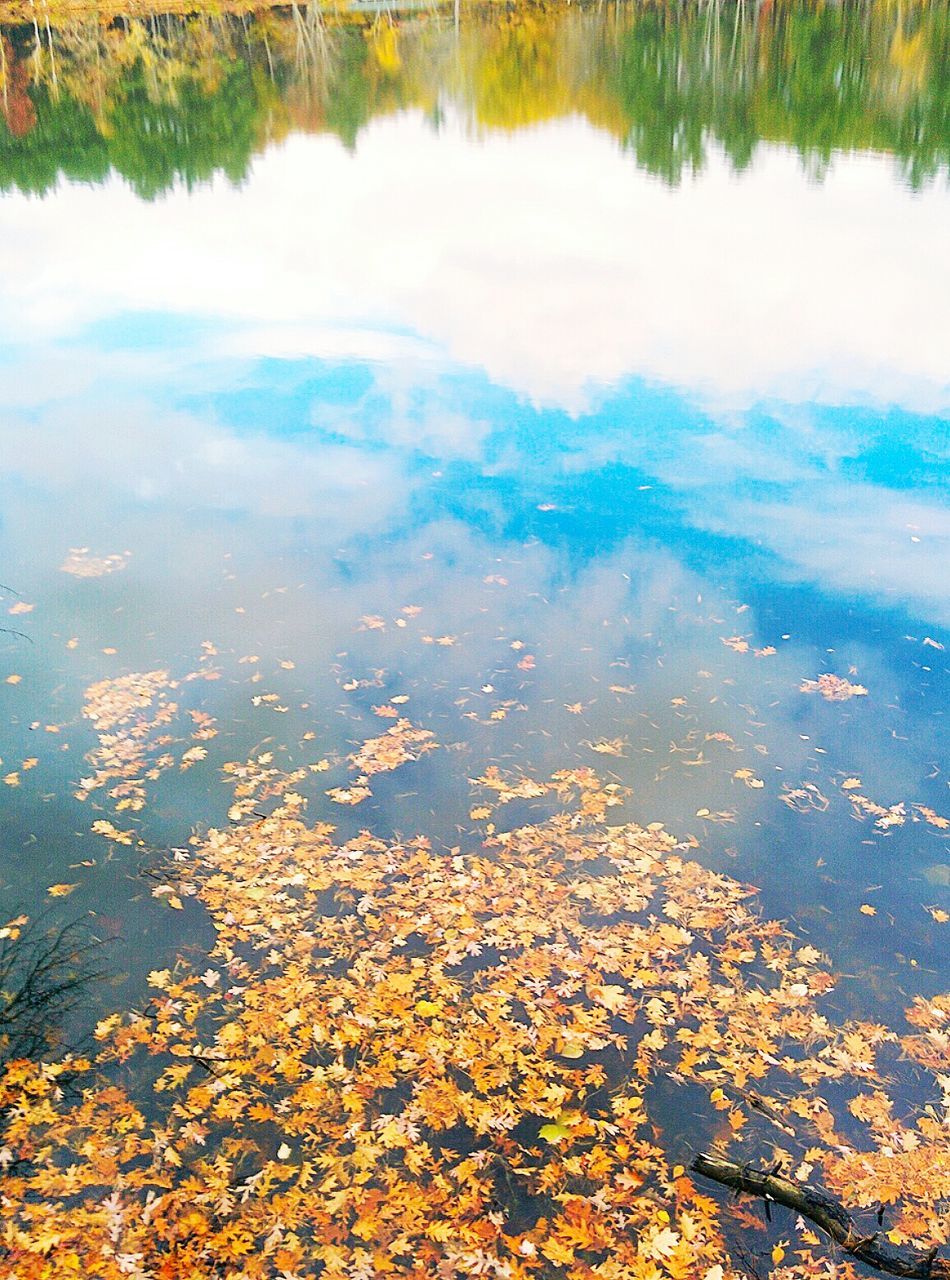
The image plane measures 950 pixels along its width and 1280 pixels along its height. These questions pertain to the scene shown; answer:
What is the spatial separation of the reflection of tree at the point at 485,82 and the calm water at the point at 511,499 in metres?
3.87

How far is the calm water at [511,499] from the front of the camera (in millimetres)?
8930

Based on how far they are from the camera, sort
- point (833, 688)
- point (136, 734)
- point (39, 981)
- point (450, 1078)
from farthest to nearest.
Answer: point (833, 688) → point (136, 734) → point (39, 981) → point (450, 1078)

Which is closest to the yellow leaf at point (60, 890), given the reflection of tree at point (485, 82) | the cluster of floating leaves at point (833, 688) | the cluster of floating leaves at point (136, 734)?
the cluster of floating leaves at point (136, 734)

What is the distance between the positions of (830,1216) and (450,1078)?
8.37ft

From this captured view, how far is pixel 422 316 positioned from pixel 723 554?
42.7ft

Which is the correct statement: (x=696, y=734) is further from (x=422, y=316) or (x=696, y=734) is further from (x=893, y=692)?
(x=422, y=316)

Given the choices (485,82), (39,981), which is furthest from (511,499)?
(485,82)

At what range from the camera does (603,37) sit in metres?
76.9

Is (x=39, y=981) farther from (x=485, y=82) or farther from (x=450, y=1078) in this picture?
(x=485, y=82)

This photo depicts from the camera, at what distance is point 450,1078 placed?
254 inches

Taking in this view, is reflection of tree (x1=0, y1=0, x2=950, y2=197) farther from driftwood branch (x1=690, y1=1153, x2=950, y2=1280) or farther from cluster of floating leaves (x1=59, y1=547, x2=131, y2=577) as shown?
driftwood branch (x1=690, y1=1153, x2=950, y2=1280)

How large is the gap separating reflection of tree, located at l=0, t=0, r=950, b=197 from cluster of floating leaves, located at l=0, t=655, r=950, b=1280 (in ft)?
117

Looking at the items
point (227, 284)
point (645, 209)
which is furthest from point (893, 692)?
point (645, 209)

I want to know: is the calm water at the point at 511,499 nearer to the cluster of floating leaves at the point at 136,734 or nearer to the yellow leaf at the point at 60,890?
the yellow leaf at the point at 60,890
